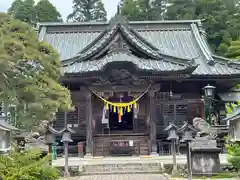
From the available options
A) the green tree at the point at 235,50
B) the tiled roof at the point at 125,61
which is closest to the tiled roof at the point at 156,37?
the tiled roof at the point at 125,61

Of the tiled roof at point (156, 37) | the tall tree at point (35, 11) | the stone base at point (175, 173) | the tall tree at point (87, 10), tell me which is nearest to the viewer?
the stone base at point (175, 173)

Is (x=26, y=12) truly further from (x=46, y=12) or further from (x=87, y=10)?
(x=87, y=10)

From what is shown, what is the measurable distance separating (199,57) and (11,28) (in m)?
15.6

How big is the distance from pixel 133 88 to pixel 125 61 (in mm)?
1938

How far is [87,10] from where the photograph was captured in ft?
230

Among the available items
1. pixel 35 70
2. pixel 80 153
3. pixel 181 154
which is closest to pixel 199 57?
pixel 181 154

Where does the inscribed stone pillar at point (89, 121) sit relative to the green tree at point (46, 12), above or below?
below

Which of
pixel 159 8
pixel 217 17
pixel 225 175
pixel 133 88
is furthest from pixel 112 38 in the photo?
pixel 159 8

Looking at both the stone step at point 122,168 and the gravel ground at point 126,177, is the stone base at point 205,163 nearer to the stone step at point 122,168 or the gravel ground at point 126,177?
the gravel ground at point 126,177

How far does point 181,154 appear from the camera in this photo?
19688mm

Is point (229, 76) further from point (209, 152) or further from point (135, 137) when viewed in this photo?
point (209, 152)

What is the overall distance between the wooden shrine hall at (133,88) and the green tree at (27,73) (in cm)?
829

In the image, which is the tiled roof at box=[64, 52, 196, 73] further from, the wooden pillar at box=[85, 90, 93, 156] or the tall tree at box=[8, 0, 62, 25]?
the tall tree at box=[8, 0, 62, 25]

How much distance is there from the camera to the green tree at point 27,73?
945cm
